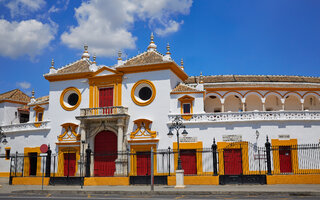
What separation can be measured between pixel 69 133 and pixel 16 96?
12.1 m

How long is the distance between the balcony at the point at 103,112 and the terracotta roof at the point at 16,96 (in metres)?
12.6

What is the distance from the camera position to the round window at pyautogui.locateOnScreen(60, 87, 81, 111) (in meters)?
29.6

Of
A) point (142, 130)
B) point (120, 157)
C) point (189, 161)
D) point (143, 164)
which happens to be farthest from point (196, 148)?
point (120, 157)

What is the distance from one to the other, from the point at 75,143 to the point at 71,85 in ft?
17.0

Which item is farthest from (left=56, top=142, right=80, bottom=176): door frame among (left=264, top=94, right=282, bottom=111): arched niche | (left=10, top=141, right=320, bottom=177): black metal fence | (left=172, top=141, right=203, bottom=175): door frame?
(left=264, top=94, right=282, bottom=111): arched niche

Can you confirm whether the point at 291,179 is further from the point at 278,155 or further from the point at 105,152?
the point at 105,152

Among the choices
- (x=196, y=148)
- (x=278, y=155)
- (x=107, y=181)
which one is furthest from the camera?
(x=196, y=148)

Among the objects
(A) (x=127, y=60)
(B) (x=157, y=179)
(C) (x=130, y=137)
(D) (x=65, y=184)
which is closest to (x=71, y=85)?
(A) (x=127, y=60)

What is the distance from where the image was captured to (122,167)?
26.1 metres

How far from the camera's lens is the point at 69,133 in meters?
29.0

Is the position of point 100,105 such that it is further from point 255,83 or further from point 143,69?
point 255,83

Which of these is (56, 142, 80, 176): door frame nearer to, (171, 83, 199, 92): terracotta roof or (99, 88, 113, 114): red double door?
(99, 88, 113, 114): red double door

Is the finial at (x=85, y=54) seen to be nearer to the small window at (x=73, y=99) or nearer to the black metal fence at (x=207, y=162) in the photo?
the small window at (x=73, y=99)

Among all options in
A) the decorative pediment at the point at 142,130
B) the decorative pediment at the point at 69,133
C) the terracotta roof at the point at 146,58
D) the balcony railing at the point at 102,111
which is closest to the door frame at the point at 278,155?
the decorative pediment at the point at 142,130
